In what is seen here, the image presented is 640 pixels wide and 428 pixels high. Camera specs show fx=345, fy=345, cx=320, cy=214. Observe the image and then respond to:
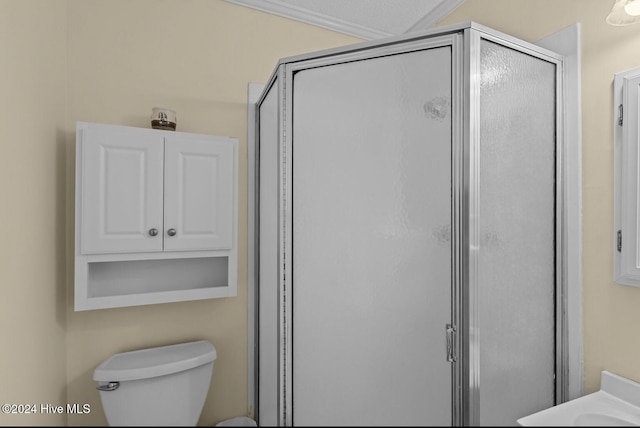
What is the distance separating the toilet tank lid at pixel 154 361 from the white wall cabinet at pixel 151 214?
211mm

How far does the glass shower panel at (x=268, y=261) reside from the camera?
3.93ft

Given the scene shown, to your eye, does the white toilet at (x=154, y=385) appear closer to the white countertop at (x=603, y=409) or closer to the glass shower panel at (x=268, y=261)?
the glass shower panel at (x=268, y=261)

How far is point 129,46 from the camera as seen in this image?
1.36 meters

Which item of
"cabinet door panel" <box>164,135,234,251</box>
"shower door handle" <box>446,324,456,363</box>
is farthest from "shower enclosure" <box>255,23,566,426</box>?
"cabinet door panel" <box>164,135,234,251</box>

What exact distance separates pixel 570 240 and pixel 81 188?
62.9 inches

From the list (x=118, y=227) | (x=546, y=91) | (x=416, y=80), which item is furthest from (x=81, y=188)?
(x=546, y=91)

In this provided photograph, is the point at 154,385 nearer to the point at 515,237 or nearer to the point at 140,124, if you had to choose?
the point at 140,124

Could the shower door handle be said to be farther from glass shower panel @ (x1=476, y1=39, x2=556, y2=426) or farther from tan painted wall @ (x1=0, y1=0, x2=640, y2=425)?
tan painted wall @ (x1=0, y1=0, x2=640, y2=425)

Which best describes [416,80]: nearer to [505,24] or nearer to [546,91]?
[546,91]

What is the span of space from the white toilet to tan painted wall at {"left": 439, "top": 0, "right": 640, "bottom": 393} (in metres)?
1.30

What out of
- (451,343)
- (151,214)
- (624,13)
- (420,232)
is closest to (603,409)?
(451,343)

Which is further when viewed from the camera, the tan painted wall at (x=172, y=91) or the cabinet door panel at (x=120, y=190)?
the tan painted wall at (x=172, y=91)

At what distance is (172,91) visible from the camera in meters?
1.43

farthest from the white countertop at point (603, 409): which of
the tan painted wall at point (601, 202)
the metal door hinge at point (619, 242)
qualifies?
the metal door hinge at point (619, 242)
